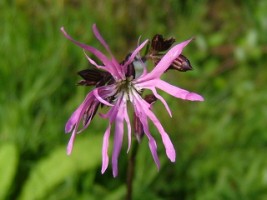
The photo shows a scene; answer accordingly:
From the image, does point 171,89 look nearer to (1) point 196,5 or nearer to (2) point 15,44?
(2) point 15,44

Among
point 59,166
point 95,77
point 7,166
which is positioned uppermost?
point 95,77

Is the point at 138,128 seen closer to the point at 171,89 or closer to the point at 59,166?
the point at 171,89

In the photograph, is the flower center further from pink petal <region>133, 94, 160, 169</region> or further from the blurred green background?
the blurred green background

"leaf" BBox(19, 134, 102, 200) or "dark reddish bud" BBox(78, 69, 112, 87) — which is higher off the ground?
"dark reddish bud" BBox(78, 69, 112, 87)

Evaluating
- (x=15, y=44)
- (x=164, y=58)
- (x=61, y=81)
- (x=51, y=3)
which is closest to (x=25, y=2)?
(x=51, y=3)

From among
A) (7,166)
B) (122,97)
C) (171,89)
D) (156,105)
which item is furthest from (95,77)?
(156,105)

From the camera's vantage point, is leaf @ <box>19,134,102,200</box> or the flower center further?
leaf @ <box>19,134,102,200</box>

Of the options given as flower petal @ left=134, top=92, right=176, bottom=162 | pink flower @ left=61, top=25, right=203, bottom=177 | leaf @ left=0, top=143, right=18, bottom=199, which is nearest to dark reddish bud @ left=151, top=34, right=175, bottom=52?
pink flower @ left=61, top=25, right=203, bottom=177
